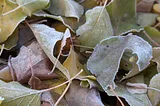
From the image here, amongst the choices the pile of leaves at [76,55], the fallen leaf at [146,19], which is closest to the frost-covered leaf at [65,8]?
the pile of leaves at [76,55]

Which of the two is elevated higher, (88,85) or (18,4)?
(18,4)

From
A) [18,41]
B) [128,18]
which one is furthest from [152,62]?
[18,41]

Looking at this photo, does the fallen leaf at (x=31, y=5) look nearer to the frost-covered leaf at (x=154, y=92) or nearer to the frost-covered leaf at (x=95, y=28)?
the frost-covered leaf at (x=95, y=28)

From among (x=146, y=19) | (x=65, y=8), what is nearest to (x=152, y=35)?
(x=146, y=19)

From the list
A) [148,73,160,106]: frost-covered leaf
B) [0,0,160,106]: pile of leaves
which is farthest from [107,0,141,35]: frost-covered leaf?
[148,73,160,106]: frost-covered leaf

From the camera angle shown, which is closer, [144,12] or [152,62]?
[152,62]

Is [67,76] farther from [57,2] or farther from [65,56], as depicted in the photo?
[57,2]
